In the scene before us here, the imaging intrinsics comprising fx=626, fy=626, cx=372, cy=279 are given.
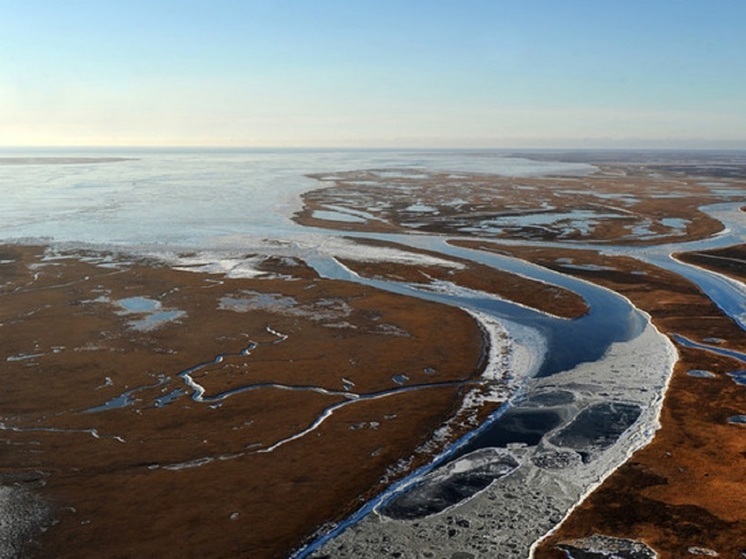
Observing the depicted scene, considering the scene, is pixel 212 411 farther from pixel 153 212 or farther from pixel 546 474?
pixel 153 212

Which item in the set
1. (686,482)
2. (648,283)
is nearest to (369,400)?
(686,482)

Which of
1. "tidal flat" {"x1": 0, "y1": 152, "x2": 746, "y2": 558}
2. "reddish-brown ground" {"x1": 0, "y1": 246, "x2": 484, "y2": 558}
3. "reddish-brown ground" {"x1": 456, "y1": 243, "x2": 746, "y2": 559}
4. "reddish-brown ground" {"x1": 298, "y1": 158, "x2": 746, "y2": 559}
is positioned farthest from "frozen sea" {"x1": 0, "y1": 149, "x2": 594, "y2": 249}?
"reddish-brown ground" {"x1": 456, "y1": 243, "x2": 746, "y2": 559}

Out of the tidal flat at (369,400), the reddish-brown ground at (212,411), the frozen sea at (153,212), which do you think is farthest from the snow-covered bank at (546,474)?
the frozen sea at (153,212)

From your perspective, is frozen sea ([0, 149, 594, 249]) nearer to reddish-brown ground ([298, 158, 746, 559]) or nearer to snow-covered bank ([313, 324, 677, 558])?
reddish-brown ground ([298, 158, 746, 559])

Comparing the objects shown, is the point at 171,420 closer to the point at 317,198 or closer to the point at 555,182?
the point at 317,198

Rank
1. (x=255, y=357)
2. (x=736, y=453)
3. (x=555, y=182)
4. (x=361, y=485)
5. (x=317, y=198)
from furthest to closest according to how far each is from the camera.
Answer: (x=555, y=182)
(x=317, y=198)
(x=255, y=357)
(x=736, y=453)
(x=361, y=485)

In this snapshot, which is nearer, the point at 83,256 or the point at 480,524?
the point at 480,524

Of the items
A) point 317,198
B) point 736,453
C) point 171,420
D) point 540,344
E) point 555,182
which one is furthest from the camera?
point 555,182

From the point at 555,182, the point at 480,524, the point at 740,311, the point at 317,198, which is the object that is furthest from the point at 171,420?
the point at 555,182
